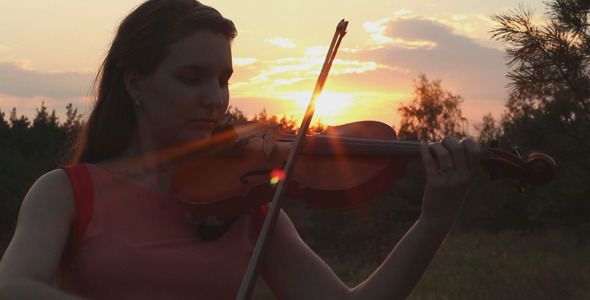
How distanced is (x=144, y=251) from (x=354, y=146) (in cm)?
91

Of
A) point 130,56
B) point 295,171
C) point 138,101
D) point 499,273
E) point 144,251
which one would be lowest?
point 499,273

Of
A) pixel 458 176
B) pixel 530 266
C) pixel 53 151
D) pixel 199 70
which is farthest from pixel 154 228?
pixel 53 151

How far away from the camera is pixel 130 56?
2.26 metres

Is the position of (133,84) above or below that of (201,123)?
above

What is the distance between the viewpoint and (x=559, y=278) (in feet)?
33.6

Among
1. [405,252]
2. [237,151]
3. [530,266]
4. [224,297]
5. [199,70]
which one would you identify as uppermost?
[199,70]

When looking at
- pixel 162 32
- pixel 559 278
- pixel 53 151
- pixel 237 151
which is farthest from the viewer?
pixel 53 151

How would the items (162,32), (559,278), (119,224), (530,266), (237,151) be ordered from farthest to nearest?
(530,266), (559,278), (237,151), (162,32), (119,224)

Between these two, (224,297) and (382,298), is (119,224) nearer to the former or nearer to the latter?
(224,297)

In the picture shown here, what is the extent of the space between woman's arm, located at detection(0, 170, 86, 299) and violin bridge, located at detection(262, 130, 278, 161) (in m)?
0.79

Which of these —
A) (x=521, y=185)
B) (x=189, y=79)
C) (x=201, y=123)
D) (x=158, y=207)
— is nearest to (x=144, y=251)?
(x=158, y=207)

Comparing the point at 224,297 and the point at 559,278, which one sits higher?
the point at 224,297

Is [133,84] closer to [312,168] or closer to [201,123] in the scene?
[201,123]

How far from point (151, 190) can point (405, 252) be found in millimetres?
814
